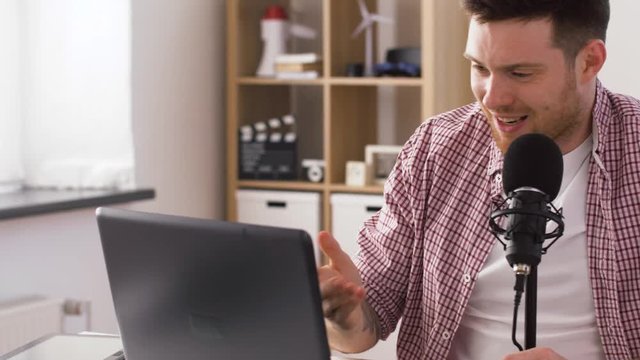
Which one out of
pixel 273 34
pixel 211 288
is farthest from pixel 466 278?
pixel 273 34

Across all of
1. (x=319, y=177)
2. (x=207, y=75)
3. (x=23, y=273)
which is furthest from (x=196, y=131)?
(x=23, y=273)

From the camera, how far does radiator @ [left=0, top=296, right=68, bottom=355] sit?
286 centimetres

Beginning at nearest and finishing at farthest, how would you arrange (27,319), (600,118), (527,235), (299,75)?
1. (527,235)
2. (600,118)
3. (27,319)
4. (299,75)

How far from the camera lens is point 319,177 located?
3727 millimetres

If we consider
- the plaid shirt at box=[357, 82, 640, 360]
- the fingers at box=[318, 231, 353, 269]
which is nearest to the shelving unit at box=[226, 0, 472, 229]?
the plaid shirt at box=[357, 82, 640, 360]

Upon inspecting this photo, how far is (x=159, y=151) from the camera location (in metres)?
3.58

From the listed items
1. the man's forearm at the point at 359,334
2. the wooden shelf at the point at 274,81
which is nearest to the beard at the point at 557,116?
the man's forearm at the point at 359,334

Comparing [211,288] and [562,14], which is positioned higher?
[562,14]

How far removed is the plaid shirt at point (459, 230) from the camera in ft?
5.58

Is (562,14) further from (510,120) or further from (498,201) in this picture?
(498,201)

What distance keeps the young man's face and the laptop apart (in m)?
0.61

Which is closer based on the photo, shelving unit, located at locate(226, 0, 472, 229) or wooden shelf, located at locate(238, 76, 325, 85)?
shelving unit, located at locate(226, 0, 472, 229)

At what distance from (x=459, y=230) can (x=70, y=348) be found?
0.67 metres

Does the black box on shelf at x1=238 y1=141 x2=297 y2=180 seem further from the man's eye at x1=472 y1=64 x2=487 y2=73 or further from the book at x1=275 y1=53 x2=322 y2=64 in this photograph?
the man's eye at x1=472 y1=64 x2=487 y2=73
